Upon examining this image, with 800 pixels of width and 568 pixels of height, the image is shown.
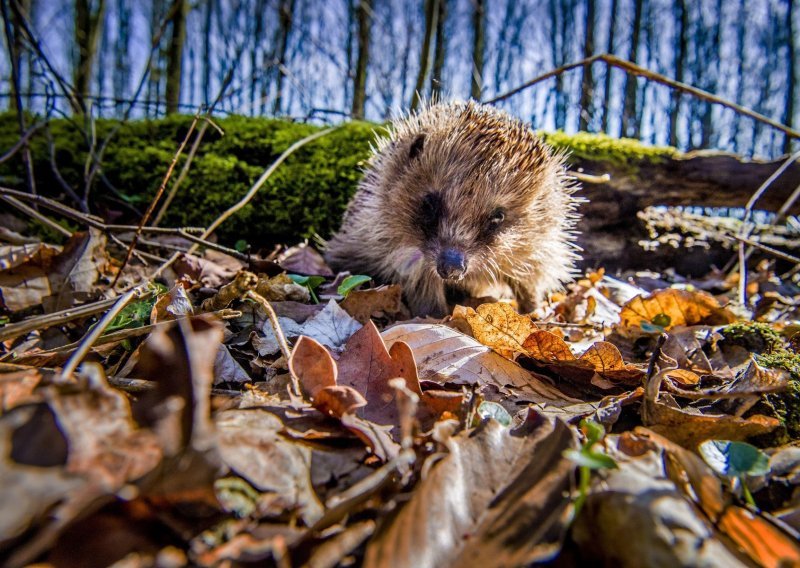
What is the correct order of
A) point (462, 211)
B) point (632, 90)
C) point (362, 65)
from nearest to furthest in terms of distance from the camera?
point (462, 211) → point (362, 65) → point (632, 90)

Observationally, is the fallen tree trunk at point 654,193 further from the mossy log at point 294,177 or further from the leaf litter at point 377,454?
the leaf litter at point 377,454

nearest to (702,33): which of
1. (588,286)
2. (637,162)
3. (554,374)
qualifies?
(637,162)

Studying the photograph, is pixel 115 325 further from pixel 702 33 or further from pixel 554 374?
pixel 702 33

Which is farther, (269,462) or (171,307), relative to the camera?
(171,307)

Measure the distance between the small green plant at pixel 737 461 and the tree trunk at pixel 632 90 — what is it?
618 inches

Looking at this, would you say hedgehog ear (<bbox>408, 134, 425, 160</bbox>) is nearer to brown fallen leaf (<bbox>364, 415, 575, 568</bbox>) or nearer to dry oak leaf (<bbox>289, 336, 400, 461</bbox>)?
dry oak leaf (<bbox>289, 336, 400, 461</bbox>)

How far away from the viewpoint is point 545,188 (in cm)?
375

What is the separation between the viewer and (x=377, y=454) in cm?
124

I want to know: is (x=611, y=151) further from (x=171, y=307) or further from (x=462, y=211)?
(x=171, y=307)

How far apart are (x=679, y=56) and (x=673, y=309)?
20.0m

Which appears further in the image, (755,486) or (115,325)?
(115,325)

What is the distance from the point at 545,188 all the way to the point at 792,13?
2825 cm

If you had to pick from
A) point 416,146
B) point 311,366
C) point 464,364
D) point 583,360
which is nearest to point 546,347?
point 583,360

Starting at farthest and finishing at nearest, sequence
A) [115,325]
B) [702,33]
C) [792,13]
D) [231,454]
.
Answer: [702,33], [792,13], [115,325], [231,454]
